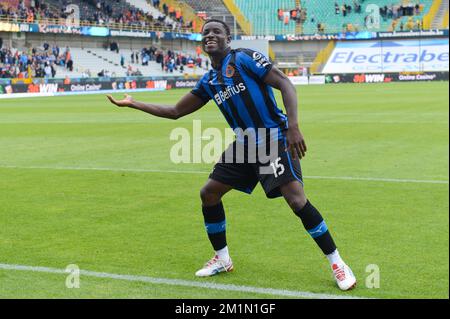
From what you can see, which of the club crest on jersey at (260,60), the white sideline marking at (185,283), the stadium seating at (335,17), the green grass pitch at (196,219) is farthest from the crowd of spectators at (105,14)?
the club crest on jersey at (260,60)

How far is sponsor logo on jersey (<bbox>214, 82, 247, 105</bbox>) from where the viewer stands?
5695 mm

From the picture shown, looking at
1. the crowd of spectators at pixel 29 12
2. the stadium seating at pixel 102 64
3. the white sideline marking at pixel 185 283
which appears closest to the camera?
the white sideline marking at pixel 185 283

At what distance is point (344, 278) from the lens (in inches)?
213

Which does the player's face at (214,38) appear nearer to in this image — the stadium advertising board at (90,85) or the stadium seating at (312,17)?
the stadium advertising board at (90,85)

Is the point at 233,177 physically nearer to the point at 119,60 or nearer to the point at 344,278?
the point at 344,278

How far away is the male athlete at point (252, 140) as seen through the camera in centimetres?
550

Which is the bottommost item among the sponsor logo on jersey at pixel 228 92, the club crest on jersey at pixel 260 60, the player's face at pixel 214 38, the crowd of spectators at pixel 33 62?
the crowd of spectators at pixel 33 62

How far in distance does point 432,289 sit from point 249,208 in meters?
3.89

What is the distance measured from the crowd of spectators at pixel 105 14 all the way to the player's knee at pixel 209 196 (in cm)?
4590

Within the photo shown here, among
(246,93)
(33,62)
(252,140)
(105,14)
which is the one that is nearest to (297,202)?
(252,140)

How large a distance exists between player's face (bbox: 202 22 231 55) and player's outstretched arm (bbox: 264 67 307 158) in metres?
0.51

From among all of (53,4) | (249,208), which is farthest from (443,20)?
(249,208)

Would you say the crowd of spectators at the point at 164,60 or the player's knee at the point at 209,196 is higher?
the player's knee at the point at 209,196

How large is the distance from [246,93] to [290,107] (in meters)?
0.44
